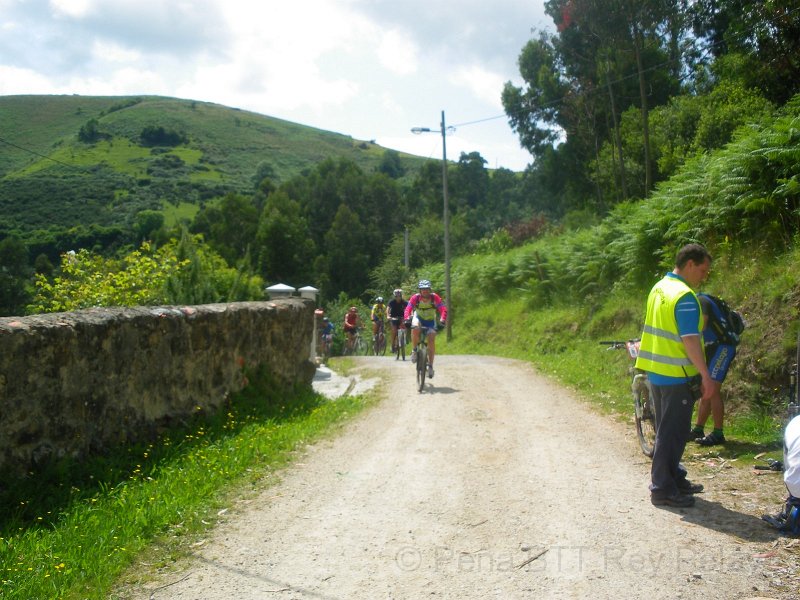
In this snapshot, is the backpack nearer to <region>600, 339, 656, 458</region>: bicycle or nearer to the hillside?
<region>600, 339, 656, 458</region>: bicycle

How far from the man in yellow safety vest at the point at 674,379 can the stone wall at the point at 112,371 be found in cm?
488

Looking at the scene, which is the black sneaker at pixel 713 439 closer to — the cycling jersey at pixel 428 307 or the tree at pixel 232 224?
the cycling jersey at pixel 428 307

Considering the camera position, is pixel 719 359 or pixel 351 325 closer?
pixel 719 359

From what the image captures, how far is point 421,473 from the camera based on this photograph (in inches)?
284

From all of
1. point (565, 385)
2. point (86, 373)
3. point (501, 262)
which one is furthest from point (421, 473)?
point (501, 262)

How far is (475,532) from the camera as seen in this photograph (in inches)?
213

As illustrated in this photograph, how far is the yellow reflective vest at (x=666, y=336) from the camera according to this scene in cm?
592

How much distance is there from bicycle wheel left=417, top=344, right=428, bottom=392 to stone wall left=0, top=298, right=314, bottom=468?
3026 millimetres

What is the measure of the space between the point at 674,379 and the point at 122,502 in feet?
14.5

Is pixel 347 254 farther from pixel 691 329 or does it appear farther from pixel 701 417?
pixel 691 329

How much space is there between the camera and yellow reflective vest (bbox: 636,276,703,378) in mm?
5922

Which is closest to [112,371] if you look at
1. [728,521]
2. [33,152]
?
[728,521]

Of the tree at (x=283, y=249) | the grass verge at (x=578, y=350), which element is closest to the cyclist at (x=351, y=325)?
the grass verge at (x=578, y=350)

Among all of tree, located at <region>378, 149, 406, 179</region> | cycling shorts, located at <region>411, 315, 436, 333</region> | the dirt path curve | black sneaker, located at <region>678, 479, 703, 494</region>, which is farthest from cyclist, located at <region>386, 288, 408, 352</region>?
tree, located at <region>378, 149, 406, 179</region>
